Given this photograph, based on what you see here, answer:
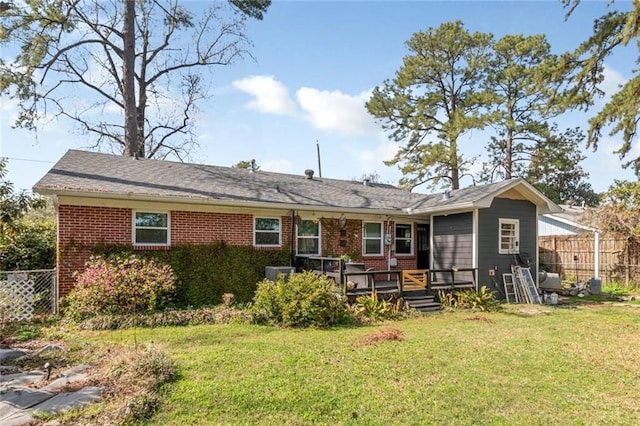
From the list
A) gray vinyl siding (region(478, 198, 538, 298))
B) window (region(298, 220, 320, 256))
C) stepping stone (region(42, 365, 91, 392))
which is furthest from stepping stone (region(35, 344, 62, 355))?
gray vinyl siding (region(478, 198, 538, 298))

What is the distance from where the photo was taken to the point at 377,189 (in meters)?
16.9

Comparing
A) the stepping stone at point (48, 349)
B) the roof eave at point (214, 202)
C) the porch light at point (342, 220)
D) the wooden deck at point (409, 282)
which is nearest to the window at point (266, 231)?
the roof eave at point (214, 202)

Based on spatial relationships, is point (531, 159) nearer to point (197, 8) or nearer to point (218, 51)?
point (218, 51)

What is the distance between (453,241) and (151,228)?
9520 millimetres

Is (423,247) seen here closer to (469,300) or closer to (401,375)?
(469,300)

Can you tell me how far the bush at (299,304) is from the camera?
27.0 ft

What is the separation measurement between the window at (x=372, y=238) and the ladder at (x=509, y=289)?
13.9 feet

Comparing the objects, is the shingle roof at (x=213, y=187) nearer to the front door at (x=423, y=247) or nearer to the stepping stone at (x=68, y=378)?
the front door at (x=423, y=247)

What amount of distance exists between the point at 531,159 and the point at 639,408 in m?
24.4

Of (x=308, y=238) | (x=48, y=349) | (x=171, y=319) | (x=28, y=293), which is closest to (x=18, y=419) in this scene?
(x=48, y=349)

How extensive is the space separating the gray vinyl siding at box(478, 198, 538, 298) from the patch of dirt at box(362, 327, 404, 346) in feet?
19.1

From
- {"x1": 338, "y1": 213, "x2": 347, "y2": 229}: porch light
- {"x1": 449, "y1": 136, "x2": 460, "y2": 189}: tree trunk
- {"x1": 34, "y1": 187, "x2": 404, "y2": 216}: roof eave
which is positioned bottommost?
{"x1": 338, "y1": 213, "x2": 347, "y2": 229}: porch light

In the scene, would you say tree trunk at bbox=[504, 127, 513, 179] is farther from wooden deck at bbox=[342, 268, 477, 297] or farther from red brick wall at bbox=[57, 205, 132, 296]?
red brick wall at bbox=[57, 205, 132, 296]

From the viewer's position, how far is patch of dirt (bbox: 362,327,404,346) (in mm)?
6908
